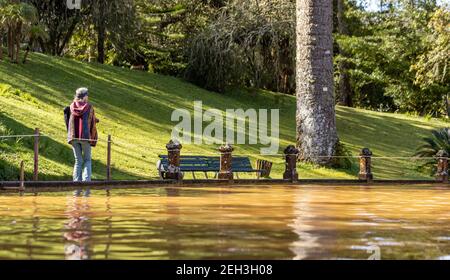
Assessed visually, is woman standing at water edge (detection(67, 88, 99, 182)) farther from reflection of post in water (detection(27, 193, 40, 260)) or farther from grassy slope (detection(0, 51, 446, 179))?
reflection of post in water (detection(27, 193, 40, 260))

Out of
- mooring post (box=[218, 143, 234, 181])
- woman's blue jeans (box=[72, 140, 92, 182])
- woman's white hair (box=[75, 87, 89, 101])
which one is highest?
woman's white hair (box=[75, 87, 89, 101])

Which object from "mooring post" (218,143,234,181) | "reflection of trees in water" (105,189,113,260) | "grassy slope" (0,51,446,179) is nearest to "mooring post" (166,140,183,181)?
"mooring post" (218,143,234,181)

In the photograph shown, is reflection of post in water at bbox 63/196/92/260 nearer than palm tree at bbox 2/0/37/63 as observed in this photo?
Yes

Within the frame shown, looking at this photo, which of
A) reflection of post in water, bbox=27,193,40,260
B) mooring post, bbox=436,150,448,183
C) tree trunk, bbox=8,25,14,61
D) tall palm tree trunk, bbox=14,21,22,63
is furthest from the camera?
tree trunk, bbox=8,25,14,61

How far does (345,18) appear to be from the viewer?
57.9 meters

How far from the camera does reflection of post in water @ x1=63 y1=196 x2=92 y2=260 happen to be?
7.77 metres

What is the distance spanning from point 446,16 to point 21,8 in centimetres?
1919

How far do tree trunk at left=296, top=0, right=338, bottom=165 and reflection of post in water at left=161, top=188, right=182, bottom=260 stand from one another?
15660 mm

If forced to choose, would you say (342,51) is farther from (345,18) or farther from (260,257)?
(260,257)

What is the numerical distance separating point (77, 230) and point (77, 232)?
0.70 ft

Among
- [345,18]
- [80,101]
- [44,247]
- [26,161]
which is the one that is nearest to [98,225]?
[44,247]

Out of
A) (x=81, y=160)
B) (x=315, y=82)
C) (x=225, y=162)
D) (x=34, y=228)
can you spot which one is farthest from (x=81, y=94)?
(x=315, y=82)

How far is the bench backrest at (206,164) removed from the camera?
81.1ft

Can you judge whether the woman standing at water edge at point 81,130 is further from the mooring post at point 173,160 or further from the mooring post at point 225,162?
the mooring post at point 225,162
